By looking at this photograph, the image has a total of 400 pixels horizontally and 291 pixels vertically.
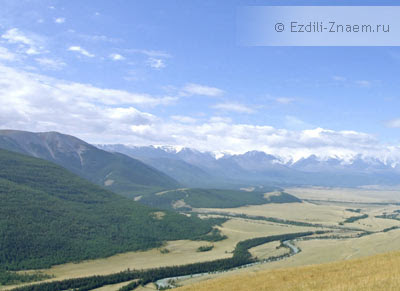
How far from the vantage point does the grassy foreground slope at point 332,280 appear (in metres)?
29.8

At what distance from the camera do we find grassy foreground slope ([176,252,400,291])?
29828mm

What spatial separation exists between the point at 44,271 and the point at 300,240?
132681mm

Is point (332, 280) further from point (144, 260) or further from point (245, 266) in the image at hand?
point (144, 260)

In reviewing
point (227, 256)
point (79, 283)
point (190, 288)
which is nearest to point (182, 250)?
point (227, 256)

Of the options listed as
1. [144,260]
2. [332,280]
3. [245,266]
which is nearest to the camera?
[332,280]

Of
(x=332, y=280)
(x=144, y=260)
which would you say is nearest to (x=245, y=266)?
(x=144, y=260)

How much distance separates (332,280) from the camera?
35531 millimetres

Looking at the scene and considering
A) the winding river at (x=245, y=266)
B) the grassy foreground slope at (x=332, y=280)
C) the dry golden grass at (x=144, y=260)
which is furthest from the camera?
the dry golden grass at (x=144, y=260)

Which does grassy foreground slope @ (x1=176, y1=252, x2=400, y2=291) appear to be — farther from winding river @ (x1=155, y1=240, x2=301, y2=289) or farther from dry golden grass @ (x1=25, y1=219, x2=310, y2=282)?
dry golden grass @ (x1=25, y1=219, x2=310, y2=282)

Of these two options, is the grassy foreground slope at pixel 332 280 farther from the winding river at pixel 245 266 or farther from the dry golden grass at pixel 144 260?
the dry golden grass at pixel 144 260

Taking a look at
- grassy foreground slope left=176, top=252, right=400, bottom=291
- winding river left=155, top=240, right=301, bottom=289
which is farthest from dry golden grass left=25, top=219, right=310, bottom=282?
grassy foreground slope left=176, top=252, right=400, bottom=291

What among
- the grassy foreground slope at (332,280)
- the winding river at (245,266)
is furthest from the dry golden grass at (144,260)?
the grassy foreground slope at (332,280)

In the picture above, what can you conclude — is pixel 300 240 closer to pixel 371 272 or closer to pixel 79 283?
pixel 79 283

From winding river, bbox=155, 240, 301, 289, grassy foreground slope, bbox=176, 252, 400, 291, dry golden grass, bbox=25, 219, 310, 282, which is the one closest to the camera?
grassy foreground slope, bbox=176, 252, 400, 291
